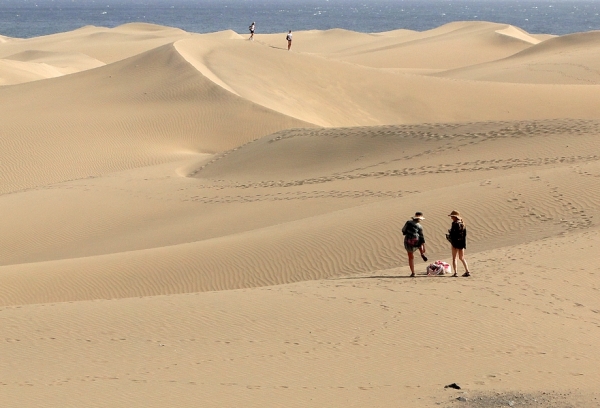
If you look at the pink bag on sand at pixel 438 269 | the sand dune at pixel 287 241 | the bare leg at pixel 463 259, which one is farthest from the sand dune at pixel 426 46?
the bare leg at pixel 463 259

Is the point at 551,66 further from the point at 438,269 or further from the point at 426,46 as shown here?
the point at 438,269

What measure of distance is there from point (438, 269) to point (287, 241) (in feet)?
10.4

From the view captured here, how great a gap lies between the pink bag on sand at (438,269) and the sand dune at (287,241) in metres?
0.33

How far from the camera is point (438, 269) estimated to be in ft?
34.6

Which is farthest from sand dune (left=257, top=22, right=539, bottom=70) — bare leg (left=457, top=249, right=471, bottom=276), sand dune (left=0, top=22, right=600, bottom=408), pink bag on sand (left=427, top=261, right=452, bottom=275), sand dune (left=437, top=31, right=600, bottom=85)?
bare leg (left=457, top=249, right=471, bottom=276)

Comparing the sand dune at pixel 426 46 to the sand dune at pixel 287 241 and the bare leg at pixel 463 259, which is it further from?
the bare leg at pixel 463 259

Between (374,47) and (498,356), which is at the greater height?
(374,47)

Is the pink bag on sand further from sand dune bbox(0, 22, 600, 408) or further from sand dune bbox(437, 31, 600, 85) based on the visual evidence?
sand dune bbox(437, 31, 600, 85)

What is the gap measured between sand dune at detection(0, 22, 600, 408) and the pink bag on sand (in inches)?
12.8

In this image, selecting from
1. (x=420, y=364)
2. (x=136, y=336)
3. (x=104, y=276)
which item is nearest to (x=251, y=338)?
(x=136, y=336)

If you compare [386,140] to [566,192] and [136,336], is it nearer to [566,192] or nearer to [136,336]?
[566,192]

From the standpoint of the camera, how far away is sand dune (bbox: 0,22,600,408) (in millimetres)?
7367

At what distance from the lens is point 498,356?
301 inches

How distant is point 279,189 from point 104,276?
5.62m
